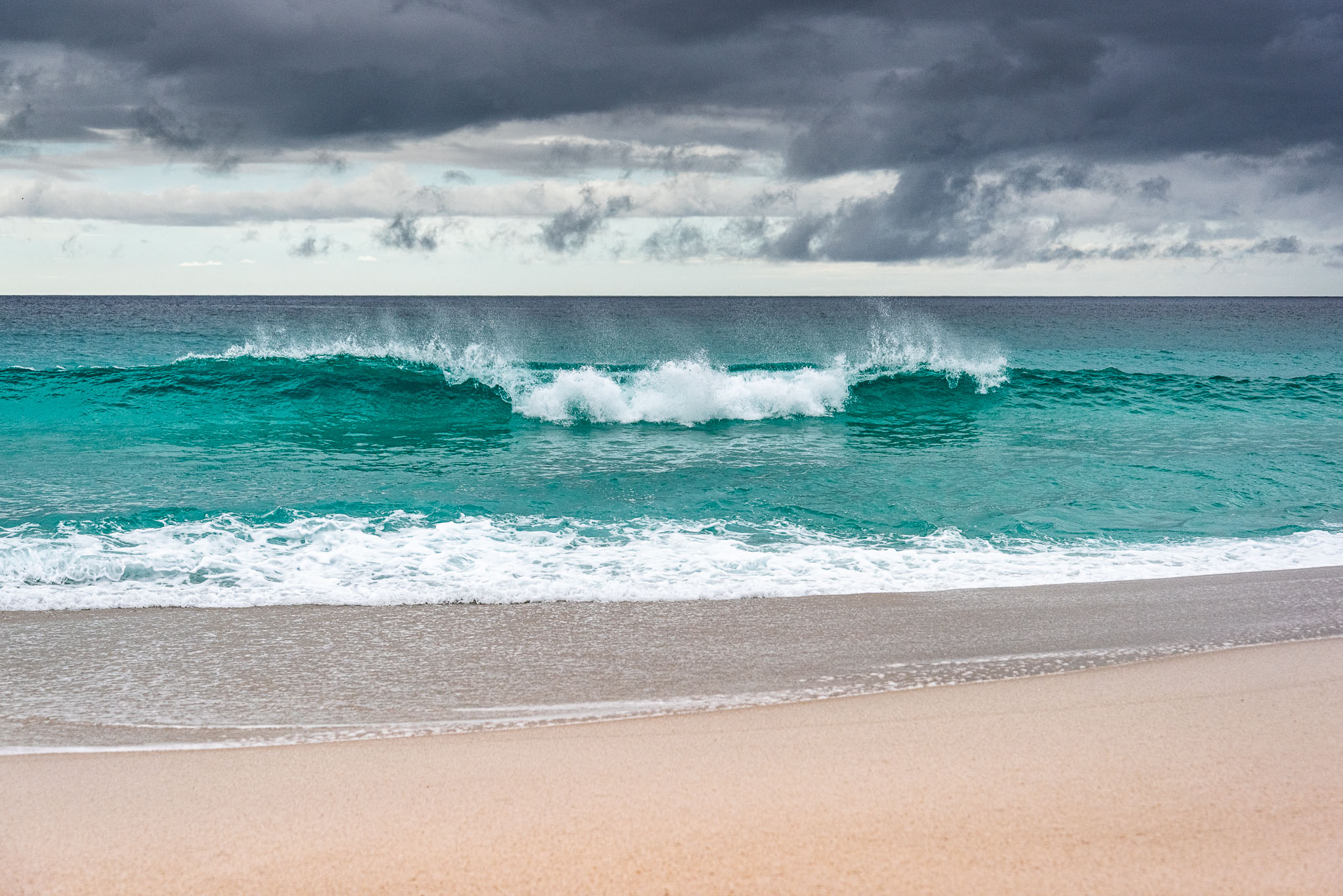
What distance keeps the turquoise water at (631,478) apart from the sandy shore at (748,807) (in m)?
2.53

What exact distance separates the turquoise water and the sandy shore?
2530 mm

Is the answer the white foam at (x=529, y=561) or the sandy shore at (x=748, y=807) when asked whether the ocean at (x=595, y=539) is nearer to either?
the white foam at (x=529, y=561)

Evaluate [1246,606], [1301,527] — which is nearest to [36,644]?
[1246,606]

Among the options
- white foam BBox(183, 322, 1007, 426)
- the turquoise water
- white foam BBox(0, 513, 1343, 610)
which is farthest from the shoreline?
white foam BBox(183, 322, 1007, 426)

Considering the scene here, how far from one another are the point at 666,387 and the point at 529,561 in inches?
408

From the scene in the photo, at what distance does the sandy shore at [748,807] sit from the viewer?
2502 millimetres

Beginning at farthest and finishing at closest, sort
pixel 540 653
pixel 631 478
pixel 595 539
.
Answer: pixel 631 478, pixel 595 539, pixel 540 653

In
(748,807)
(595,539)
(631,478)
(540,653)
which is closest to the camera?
(748,807)

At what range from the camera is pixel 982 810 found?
2.83 meters

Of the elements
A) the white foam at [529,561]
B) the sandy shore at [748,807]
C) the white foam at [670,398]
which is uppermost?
the white foam at [670,398]

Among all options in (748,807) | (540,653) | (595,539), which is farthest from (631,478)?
(748,807)

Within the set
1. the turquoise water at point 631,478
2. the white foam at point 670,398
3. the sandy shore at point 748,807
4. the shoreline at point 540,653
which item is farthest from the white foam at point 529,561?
the white foam at point 670,398

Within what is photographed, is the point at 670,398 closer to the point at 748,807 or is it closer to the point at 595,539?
the point at 595,539

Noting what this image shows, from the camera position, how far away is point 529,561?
6.87 meters
